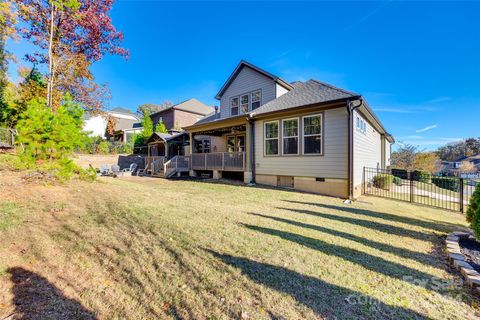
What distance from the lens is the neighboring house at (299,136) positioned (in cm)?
884

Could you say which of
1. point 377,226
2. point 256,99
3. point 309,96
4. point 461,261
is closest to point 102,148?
point 256,99

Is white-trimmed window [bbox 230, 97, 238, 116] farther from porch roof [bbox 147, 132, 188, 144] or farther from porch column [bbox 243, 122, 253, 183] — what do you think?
porch roof [bbox 147, 132, 188, 144]

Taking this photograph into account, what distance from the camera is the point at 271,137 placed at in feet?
36.5

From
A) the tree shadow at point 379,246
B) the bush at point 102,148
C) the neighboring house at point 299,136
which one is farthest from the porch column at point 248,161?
the bush at point 102,148

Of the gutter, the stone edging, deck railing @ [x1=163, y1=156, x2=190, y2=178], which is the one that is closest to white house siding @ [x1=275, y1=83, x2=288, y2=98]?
the gutter

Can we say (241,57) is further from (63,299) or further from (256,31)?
(63,299)

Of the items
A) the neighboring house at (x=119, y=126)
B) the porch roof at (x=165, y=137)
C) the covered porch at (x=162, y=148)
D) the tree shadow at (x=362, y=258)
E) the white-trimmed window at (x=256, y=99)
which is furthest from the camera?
the neighboring house at (x=119, y=126)

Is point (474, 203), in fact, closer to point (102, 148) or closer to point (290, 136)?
point (290, 136)

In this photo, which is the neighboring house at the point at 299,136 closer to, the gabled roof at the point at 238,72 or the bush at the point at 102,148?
the gabled roof at the point at 238,72

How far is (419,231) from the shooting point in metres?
5.11

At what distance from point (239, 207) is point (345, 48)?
48.4ft

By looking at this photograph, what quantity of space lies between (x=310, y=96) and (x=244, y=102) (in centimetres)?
519

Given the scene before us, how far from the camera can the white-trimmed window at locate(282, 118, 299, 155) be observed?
10281 mm

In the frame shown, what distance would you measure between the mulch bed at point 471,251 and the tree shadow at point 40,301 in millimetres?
5370
